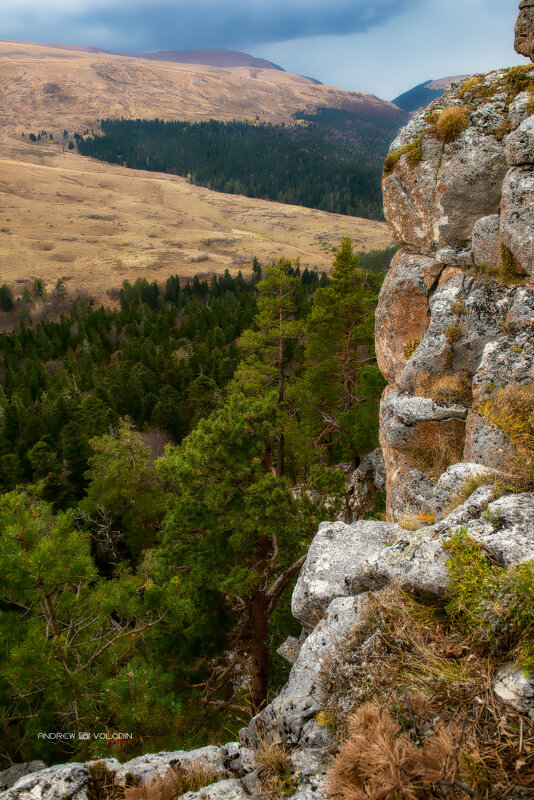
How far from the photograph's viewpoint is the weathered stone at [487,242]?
969 cm

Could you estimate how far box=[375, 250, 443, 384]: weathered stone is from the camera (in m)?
11.8

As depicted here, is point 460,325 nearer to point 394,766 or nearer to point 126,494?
point 394,766

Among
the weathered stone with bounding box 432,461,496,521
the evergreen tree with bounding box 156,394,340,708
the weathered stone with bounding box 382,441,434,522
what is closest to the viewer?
the weathered stone with bounding box 432,461,496,521

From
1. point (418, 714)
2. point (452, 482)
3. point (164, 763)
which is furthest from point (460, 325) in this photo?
point (164, 763)

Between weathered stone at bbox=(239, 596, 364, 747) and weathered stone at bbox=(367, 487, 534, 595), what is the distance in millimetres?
700

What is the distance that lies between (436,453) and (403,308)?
14.7 ft

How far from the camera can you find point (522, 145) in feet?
28.4

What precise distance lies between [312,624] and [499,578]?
12.3 feet

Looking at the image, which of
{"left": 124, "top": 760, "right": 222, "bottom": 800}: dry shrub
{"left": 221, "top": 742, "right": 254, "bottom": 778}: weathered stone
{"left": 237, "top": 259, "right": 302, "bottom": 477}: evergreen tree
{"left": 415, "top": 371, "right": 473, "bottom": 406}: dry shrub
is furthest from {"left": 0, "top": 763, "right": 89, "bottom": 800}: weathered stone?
{"left": 237, "top": 259, "right": 302, "bottom": 477}: evergreen tree

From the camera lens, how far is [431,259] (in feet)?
39.0

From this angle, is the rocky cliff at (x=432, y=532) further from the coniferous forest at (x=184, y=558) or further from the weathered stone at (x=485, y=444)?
the coniferous forest at (x=184, y=558)

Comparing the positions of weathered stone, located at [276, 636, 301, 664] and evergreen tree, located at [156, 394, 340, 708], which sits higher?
evergreen tree, located at [156, 394, 340, 708]

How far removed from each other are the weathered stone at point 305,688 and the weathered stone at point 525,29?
13.4 metres

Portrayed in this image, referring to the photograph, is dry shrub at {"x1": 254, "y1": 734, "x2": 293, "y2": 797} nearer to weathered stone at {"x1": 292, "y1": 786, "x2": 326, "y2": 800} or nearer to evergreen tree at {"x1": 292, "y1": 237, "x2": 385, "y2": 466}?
weathered stone at {"x1": 292, "y1": 786, "x2": 326, "y2": 800}
